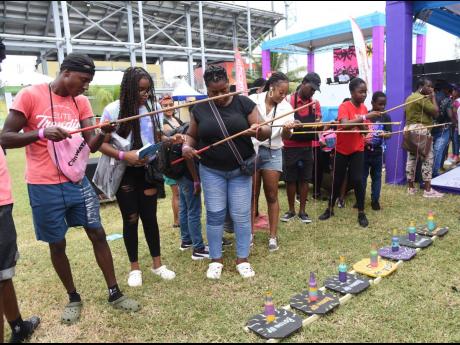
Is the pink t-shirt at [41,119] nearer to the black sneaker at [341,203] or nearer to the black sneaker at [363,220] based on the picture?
the black sneaker at [363,220]

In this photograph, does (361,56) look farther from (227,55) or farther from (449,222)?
(227,55)

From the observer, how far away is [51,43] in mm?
18953

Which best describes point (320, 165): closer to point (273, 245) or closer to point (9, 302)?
point (273, 245)

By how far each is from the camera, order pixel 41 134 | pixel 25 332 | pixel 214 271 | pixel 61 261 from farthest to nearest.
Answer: pixel 214 271
pixel 61 261
pixel 25 332
pixel 41 134

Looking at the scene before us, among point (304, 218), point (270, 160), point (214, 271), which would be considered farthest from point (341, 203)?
point (214, 271)

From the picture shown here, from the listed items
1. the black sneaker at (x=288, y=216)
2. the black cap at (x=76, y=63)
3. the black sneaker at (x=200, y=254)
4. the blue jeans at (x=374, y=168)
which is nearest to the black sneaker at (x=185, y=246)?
the black sneaker at (x=200, y=254)

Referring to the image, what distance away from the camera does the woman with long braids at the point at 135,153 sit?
121 inches

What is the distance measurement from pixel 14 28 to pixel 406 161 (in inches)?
774

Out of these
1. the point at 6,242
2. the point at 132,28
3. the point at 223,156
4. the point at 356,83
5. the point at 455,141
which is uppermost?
the point at 132,28

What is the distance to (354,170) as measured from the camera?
4.79 meters

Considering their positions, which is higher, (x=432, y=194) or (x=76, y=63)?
(x=76, y=63)

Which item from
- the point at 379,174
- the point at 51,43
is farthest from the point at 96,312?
the point at 51,43

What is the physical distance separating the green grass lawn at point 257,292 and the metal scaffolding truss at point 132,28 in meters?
16.3

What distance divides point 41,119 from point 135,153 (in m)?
0.73
